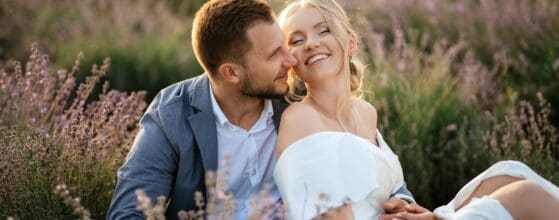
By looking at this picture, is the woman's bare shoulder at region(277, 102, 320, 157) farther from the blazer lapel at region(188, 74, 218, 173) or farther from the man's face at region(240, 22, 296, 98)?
the blazer lapel at region(188, 74, 218, 173)

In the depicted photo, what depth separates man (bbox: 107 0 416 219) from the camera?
3156 millimetres

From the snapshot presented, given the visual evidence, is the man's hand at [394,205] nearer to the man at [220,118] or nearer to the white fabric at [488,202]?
the white fabric at [488,202]

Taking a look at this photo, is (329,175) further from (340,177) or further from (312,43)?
(312,43)

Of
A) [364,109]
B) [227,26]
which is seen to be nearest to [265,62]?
[227,26]

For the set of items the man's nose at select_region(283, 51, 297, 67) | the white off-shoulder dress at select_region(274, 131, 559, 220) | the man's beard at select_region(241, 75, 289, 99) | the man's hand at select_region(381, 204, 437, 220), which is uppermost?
the man's nose at select_region(283, 51, 297, 67)

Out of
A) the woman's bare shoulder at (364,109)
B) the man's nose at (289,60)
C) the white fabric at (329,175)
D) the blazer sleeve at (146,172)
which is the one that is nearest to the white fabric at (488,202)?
the white fabric at (329,175)

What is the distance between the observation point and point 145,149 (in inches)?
124

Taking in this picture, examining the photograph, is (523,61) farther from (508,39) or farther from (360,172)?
(360,172)

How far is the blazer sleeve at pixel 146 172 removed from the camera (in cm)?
304

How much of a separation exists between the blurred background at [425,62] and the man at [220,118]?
0.38 metres

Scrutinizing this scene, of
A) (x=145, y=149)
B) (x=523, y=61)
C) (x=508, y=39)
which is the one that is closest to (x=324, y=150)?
(x=145, y=149)

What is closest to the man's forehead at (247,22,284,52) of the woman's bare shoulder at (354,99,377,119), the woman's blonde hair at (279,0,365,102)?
the woman's blonde hair at (279,0,365,102)

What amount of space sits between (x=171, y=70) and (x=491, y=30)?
8.43 feet

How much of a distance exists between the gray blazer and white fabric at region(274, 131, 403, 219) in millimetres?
305
